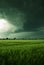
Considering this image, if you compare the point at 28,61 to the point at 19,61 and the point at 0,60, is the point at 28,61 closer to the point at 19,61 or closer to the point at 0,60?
the point at 19,61

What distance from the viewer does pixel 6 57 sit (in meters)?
7.44

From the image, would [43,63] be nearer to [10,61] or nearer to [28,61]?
[28,61]

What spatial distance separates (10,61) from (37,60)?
1196 mm

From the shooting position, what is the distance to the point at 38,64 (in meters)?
6.86

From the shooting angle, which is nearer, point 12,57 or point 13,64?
point 13,64

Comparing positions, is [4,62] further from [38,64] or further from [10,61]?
[38,64]

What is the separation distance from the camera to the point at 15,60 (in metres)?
7.07

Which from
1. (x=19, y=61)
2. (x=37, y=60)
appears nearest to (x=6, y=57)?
(x=19, y=61)

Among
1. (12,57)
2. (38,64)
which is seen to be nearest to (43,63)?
(38,64)

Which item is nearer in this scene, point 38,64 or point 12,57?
point 38,64

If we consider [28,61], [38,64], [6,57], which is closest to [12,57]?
[6,57]

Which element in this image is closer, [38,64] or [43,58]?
[38,64]

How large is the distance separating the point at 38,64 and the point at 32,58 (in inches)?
23.2

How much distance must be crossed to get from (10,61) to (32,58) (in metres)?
1.02
